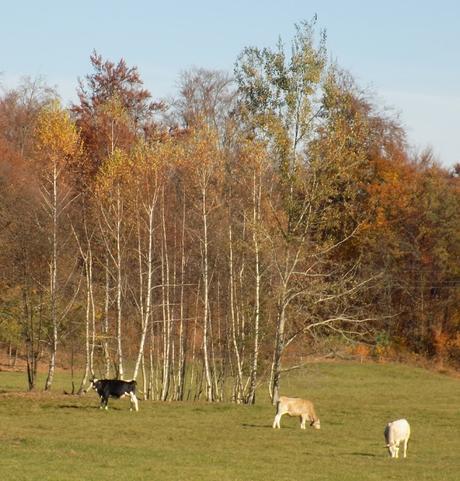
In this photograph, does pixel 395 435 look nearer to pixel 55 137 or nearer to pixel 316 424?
pixel 316 424

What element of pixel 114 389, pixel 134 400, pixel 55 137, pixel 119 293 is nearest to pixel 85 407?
pixel 114 389

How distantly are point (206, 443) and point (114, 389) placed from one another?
26.5 feet

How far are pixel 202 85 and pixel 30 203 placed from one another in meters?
34.6

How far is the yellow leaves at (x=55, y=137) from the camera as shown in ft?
124

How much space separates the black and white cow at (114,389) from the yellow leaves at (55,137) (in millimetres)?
9197

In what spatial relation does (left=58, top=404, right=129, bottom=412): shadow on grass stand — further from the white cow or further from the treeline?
the white cow

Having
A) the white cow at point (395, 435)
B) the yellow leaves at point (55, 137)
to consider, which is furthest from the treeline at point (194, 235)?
the white cow at point (395, 435)

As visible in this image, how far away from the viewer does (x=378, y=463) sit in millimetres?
22109

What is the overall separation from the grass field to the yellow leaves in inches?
359

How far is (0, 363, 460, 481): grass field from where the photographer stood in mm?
19531

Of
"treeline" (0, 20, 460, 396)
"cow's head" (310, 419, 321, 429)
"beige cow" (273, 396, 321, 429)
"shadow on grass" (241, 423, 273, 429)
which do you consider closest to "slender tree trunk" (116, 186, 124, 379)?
"treeline" (0, 20, 460, 396)

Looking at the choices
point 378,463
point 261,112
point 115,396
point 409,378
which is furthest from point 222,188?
point 409,378

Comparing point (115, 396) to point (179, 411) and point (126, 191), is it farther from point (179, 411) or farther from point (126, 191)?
point (126, 191)

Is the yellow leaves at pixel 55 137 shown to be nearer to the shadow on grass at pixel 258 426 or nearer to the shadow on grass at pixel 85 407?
the shadow on grass at pixel 85 407
